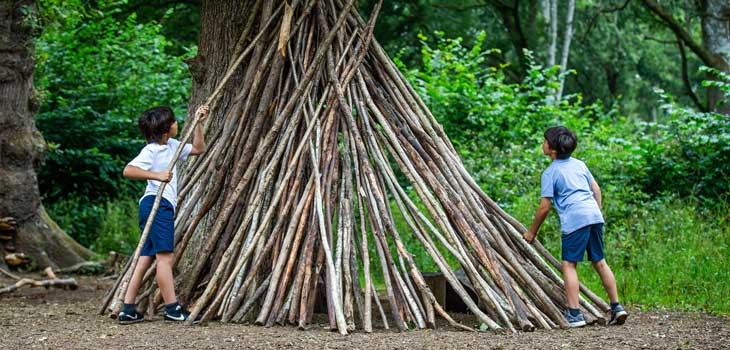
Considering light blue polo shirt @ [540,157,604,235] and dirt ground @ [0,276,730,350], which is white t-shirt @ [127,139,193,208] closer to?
dirt ground @ [0,276,730,350]

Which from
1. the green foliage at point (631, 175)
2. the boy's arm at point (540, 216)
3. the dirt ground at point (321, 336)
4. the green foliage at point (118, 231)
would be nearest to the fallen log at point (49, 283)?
the dirt ground at point (321, 336)

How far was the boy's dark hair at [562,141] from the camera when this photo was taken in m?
5.23

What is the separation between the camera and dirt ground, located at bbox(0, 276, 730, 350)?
14.3ft

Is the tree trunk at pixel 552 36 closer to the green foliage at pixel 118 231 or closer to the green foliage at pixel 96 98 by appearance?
the green foliage at pixel 96 98

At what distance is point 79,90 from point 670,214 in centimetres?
765

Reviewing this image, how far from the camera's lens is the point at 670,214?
8523mm

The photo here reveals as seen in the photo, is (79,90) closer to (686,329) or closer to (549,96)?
(549,96)

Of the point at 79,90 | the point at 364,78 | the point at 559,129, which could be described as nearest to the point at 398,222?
the point at 364,78

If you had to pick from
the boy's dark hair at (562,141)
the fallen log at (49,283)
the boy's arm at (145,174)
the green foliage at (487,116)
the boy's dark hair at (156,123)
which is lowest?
the fallen log at (49,283)

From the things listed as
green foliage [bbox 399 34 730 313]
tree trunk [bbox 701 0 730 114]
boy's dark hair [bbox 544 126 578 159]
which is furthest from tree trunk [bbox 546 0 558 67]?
boy's dark hair [bbox 544 126 578 159]

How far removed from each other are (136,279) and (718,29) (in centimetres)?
1127

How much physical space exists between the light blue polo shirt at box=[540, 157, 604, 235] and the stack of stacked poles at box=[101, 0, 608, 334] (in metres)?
0.35

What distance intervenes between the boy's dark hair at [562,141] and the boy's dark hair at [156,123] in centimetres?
229

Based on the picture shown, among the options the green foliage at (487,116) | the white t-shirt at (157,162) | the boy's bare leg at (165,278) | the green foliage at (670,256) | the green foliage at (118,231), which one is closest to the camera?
the boy's bare leg at (165,278)
